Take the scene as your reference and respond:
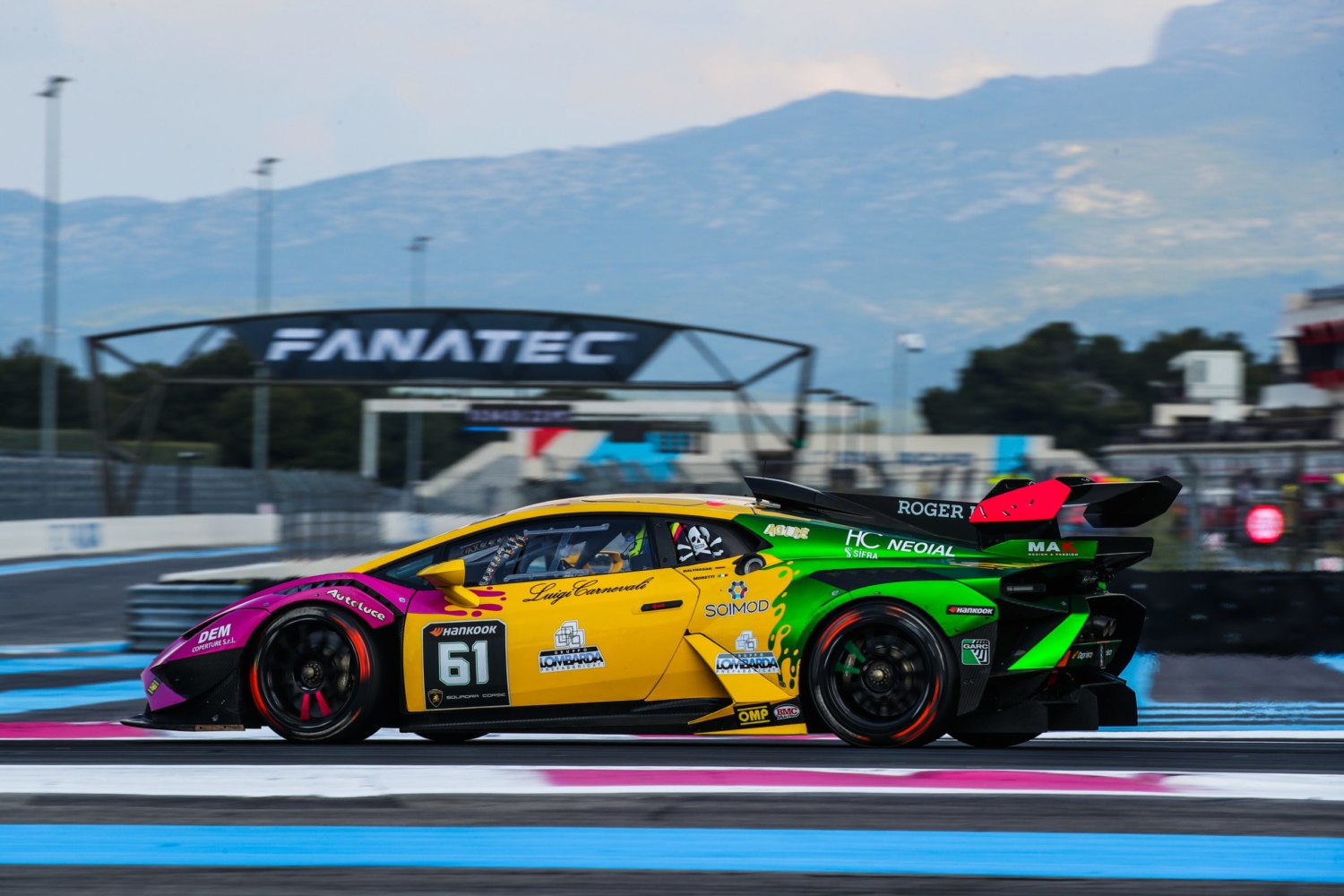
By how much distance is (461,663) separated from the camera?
21.6 ft

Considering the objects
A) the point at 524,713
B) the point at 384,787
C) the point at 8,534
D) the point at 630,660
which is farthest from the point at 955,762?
the point at 8,534

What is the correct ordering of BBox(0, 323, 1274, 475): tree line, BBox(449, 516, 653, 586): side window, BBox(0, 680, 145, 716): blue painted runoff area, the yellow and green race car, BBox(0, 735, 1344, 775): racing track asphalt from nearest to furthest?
BBox(0, 735, 1344, 775): racing track asphalt < the yellow and green race car < BBox(449, 516, 653, 586): side window < BBox(0, 680, 145, 716): blue painted runoff area < BBox(0, 323, 1274, 475): tree line

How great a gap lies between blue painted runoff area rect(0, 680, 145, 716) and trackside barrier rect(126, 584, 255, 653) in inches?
97.7

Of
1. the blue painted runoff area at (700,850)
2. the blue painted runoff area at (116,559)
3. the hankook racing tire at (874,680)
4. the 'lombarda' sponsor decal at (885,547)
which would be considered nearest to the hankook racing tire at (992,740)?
the hankook racing tire at (874,680)

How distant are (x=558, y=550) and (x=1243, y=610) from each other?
5.99 meters

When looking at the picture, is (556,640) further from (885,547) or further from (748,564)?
(885,547)

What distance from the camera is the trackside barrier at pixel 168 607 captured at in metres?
13.8

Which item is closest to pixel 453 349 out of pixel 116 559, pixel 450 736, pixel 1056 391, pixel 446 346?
pixel 446 346

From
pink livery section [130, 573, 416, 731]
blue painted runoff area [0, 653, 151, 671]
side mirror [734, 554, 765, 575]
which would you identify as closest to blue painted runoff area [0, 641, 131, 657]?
blue painted runoff area [0, 653, 151, 671]

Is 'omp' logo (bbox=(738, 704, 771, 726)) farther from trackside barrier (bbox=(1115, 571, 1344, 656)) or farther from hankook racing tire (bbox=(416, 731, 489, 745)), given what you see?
trackside barrier (bbox=(1115, 571, 1344, 656))

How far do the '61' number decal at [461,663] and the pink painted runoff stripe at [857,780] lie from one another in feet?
2.34

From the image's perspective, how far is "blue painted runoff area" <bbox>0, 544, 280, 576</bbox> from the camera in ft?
88.1

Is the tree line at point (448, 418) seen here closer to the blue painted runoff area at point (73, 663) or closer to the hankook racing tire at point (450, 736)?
the blue painted runoff area at point (73, 663)

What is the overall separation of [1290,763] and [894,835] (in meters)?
2.46
